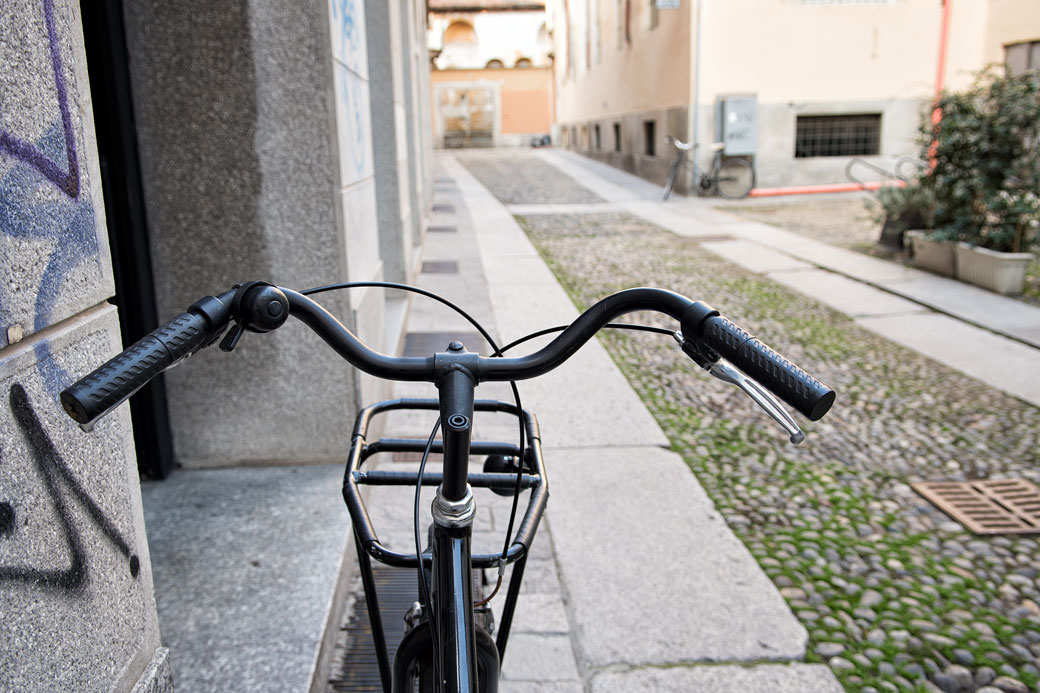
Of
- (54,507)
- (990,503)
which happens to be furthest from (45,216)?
(990,503)

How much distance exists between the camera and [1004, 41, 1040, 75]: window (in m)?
14.8

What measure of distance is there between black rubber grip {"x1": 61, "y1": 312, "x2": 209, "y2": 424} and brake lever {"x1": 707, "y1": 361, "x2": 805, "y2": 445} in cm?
72

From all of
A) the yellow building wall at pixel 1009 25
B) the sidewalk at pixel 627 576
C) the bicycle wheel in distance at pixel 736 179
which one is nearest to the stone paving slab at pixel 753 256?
the sidewalk at pixel 627 576

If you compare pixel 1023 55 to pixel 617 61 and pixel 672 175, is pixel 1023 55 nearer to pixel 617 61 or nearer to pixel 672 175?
pixel 672 175

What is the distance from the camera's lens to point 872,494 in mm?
3850

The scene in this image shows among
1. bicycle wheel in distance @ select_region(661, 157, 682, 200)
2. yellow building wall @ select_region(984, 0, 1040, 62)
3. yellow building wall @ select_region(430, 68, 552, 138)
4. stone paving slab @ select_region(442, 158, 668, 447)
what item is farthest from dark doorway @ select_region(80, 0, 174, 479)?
yellow building wall @ select_region(430, 68, 552, 138)

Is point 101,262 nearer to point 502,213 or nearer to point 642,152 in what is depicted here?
point 502,213

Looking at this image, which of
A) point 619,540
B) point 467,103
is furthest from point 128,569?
point 467,103

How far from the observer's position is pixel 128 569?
5.71 feet

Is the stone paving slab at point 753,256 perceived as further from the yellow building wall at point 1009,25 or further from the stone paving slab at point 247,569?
the yellow building wall at point 1009,25

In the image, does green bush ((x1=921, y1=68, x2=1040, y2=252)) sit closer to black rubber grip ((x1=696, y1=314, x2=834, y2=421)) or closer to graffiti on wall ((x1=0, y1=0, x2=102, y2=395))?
black rubber grip ((x1=696, y1=314, x2=834, y2=421))

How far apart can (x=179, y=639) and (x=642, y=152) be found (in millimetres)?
18698

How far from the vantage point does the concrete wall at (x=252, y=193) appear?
3.18m

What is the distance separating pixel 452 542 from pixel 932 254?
826 centimetres
